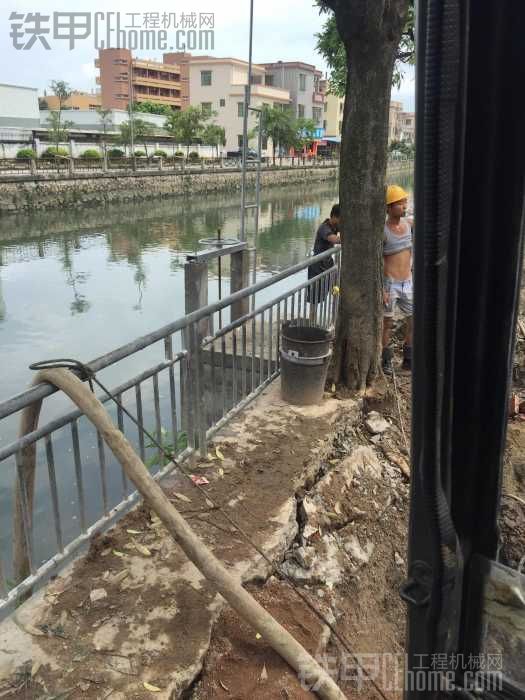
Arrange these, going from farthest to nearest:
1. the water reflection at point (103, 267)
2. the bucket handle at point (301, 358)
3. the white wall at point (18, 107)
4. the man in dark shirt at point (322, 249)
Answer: the white wall at point (18, 107)
the water reflection at point (103, 267)
the man in dark shirt at point (322, 249)
the bucket handle at point (301, 358)

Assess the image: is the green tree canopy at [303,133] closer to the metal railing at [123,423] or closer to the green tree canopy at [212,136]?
the green tree canopy at [212,136]

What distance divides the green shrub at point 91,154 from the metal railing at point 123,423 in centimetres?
2783

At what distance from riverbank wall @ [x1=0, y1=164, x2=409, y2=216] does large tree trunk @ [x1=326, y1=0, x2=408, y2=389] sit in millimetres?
23799

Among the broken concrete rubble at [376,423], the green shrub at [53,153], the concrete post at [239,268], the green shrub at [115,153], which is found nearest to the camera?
the broken concrete rubble at [376,423]

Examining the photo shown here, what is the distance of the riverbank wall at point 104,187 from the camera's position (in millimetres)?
25875

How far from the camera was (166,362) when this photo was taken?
3.33 m

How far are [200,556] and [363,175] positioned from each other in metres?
3.09

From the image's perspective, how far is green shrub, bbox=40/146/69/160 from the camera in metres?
31.0

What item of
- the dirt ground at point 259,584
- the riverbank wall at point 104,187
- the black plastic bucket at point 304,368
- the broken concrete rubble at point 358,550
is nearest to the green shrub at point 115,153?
the riverbank wall at point 104,187

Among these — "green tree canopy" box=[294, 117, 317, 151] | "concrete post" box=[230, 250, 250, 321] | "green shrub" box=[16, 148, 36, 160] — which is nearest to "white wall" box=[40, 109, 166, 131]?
"green tree canopy" box=[294, 117, 317, 151]

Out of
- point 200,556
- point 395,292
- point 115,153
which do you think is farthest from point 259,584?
point 115,153

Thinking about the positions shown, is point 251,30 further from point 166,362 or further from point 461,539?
point 461,539

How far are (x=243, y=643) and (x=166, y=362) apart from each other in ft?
4.93

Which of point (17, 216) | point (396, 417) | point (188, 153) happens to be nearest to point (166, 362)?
point (396, 417)
